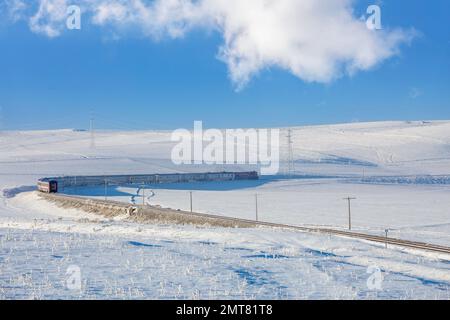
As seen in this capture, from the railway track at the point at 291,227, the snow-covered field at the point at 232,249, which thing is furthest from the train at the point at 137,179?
the railway track at the point at 291,227

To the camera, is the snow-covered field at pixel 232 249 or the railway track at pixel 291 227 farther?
the railway track at pixel 291 227

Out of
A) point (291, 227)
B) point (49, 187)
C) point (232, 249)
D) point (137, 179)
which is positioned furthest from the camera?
point (137, 179)

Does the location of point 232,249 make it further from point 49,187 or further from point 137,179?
point 137,179

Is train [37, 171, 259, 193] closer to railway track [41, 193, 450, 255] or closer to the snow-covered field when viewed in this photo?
the snow-covered field

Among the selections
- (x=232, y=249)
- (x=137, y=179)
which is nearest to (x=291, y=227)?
(x=232, y=249)

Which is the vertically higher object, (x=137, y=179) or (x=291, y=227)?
(x=137, y=179)

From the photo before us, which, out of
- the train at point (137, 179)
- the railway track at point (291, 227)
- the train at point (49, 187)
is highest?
the train at point (137, 179)

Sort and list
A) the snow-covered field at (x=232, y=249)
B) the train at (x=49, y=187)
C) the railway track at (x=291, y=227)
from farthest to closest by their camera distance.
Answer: the train at (x=49, y=187), the railway track at (x=291, y=227), the snow-covered field at (x=232, y=249)

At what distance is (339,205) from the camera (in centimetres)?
4853

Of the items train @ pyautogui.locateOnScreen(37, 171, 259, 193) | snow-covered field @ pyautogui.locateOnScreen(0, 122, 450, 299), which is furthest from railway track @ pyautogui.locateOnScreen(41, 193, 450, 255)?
train @ pyautogui.locateOnScreen(37, 171, 259, 193)

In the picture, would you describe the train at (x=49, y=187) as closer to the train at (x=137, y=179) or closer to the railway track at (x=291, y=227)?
the train at (x=137, y=179)

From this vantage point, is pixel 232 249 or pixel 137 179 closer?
pixel 232 249

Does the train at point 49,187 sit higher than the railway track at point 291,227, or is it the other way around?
the train at point 49,187
